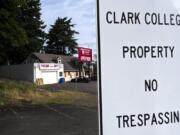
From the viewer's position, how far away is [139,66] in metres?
2.03

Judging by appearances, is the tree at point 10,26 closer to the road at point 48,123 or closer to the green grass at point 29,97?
the green grass at point 29,97

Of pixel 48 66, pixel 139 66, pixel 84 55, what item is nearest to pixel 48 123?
pixel 84 55

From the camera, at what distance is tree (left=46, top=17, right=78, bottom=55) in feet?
432

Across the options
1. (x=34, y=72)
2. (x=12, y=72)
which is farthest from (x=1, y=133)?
(x=12, y=72)

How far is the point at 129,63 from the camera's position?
2021mm

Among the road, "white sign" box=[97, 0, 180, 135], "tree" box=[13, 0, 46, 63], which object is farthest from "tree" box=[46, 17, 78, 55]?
"white sign" box=[97, 0, 180, 135]

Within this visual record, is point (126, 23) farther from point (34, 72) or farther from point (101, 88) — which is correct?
point (34, 72)

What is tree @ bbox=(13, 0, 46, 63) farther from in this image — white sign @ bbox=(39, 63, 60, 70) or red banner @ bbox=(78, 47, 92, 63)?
red banner @ bbox=(78, 47, 92, 63)

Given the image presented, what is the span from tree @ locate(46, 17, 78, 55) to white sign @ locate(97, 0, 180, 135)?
129198 millimetres

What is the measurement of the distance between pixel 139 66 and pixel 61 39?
131 m

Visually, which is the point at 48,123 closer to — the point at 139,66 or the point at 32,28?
the point at 139,66

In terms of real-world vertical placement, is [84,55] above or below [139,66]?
above

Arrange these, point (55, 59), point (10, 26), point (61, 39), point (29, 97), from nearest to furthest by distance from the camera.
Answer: point (29, 97)
point (10, 26)
point (55, 59)
point (61, 39)

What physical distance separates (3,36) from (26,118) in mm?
23616
